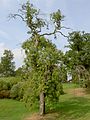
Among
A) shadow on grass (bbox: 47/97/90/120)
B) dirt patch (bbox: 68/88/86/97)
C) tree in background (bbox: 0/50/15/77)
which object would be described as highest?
tree in background (bbox: 0/50/15/77)

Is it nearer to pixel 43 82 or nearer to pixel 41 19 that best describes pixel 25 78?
pixel 43 82

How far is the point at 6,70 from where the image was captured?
76.9 meters

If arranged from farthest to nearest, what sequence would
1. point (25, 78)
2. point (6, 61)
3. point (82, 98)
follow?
1. point (6, 61)
2. point (82, 98)
3. point (25, 78)

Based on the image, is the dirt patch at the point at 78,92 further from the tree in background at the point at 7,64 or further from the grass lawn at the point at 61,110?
the tree in background at the point at 7,64

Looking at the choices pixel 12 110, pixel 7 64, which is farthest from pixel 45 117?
pixel 7 64

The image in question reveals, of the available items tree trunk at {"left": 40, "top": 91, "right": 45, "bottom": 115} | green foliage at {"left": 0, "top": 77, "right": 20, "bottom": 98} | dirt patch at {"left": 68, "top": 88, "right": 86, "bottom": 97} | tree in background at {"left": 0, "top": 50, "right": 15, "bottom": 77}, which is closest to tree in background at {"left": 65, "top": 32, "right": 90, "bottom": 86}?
dirt patch at {"left": 68, "top": 88, "right": 86, "bottom": 97}

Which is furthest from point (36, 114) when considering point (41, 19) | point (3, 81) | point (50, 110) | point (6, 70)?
point (6, 70)

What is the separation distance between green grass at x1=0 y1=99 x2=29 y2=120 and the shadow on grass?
300 cm

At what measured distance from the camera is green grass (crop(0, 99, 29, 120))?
27.8 meters

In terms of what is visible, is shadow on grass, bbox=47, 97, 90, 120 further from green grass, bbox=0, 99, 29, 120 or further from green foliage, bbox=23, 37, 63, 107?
green grass, bbox=0, 99, 29, 120

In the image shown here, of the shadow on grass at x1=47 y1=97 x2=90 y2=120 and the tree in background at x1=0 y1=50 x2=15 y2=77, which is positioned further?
the tree in background at x1=0 y1=50 x2=15 y2=77

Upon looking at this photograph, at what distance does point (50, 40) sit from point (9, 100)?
34.1 ft

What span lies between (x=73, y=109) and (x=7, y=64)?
49.5 metres

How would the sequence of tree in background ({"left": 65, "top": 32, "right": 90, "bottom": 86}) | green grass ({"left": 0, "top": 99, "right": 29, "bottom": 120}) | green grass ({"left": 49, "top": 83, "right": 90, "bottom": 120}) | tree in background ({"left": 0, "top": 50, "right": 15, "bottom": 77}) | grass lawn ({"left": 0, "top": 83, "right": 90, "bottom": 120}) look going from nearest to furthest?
green grass ({"left": 49, "top": 83, "right": 90, "bottom": 120}) < grass lawn ({"left": 0, "top": 83, "right": 90, "bottom": 120}) < green grass ({"left": 0, "top": 99, "right": 29, "bottom": 120}) < tree in background ({"left": 65, "top": 32, "right": 90, "bottom": 86}) < tree in background ({"left": 0, "top": 50, "right": 15, "bottom": 77})
